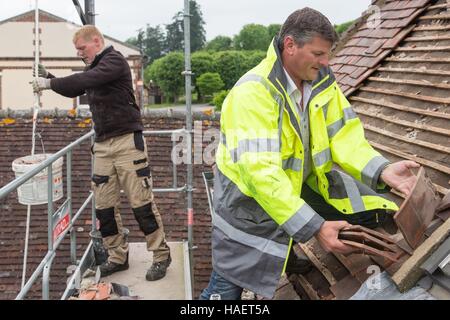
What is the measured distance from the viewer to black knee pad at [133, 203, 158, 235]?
4.34m

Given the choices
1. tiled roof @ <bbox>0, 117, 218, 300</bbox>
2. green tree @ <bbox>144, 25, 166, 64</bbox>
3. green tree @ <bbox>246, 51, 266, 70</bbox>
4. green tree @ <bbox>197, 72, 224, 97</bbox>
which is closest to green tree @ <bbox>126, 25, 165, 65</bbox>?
green tree @ <bbox>144, 25, 166, 64</bbox>

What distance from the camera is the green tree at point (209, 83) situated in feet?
186

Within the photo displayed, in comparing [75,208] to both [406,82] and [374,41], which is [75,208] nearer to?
[374,41]

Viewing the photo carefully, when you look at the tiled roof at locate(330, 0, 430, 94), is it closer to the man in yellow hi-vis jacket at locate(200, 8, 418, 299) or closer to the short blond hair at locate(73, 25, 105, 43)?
the man in yellow hi-vis jacket at locate(200, 8, 418, 299)

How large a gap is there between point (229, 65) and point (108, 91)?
58224 mm

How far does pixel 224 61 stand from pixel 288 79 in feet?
196

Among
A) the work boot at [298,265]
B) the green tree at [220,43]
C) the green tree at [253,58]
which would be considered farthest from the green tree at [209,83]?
the work boot at [298,265]

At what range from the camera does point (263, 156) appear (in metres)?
2.32

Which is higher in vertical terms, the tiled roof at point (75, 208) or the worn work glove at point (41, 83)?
the worn work glove at point (41, 83)

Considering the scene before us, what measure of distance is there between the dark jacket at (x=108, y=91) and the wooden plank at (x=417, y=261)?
8.62 ft

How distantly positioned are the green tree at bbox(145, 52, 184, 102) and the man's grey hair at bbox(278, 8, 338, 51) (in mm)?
54994

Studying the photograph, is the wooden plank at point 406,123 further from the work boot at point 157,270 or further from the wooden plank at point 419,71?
the work boot at point 157,270
